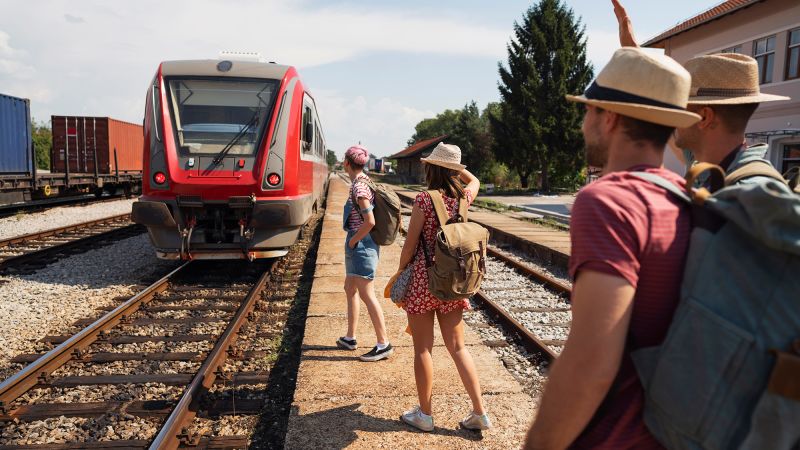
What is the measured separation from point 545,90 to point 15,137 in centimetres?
3118

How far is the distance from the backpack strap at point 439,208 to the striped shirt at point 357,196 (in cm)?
134

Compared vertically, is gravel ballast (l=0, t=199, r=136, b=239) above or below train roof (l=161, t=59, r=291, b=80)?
below

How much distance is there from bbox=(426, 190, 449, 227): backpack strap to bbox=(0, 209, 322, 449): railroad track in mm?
1940

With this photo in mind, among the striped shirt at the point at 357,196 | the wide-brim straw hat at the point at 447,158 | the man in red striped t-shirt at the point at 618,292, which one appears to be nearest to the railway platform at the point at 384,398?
the striped shirt at the point at 357,196

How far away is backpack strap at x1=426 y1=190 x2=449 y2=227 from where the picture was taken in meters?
3.40

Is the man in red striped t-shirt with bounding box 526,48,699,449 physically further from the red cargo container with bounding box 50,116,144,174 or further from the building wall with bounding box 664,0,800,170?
the red cargo container with bounding box 50,116,144,174

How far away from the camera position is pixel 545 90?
39344mm

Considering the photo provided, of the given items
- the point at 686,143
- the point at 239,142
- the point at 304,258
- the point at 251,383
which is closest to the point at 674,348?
the point at 686,143

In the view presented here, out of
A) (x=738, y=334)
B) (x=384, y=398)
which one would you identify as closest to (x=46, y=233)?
(x=384, y=398)

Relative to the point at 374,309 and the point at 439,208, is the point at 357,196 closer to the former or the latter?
the point at 374,309

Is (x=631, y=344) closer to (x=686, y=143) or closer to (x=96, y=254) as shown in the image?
(x=686, y=143)

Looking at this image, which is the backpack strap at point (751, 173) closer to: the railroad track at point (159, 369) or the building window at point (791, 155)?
the railroad track at point (159, 369)

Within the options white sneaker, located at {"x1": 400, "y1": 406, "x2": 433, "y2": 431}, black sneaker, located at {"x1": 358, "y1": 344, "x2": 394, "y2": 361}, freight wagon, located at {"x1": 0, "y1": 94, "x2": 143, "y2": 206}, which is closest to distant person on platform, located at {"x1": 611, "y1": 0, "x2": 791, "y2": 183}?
white sneaker, located at {"x1": 400, "y1": 406, "x2": 433, "y2": 431}

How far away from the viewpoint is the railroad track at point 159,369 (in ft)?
13.1
